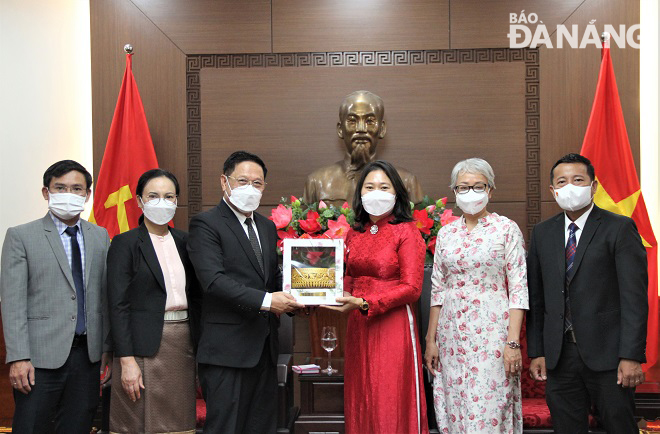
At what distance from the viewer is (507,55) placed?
199 inches

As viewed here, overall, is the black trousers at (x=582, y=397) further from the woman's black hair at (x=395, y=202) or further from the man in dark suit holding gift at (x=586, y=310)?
the woman's black hair at (x=395, y=202)

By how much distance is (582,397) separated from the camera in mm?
2664

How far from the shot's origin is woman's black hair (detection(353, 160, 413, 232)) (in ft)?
9.20

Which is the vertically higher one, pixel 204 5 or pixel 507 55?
pixel 204 5

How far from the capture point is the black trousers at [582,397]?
2580mm

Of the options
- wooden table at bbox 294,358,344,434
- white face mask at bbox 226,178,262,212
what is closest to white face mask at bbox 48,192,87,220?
white face mask at bbox 226,178,262,212

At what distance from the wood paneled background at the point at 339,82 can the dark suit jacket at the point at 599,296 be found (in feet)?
7.82

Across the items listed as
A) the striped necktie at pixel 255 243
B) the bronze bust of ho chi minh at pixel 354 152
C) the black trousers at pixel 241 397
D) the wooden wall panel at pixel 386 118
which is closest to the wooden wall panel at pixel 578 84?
the wooden wall panel at pixel 386 118

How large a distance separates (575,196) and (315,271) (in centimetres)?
118

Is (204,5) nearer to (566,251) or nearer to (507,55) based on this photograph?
(507,55)

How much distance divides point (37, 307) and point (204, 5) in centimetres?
332

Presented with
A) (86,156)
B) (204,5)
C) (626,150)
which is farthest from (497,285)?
(86,156)

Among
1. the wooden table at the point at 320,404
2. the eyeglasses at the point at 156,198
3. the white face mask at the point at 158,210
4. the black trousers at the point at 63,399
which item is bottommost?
the wooden table at the point at 320,404

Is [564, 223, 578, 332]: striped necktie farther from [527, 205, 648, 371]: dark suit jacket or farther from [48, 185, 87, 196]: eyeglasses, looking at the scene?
[48, 185, 87, 196]: eyeglasses
